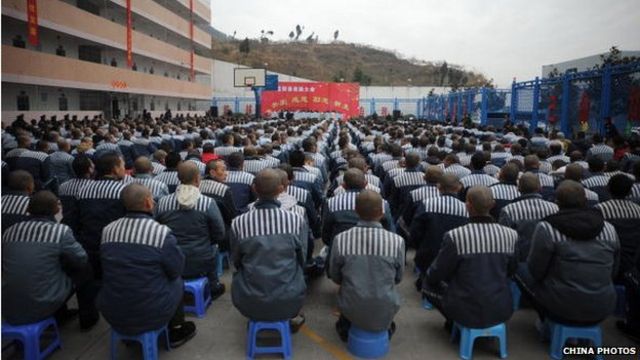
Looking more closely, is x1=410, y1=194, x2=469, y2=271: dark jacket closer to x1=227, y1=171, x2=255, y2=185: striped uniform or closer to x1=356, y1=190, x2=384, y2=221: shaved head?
x1=356, y1=190, x2=384, y2=221: shaved head

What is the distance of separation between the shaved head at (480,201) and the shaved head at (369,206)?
0.70 meters

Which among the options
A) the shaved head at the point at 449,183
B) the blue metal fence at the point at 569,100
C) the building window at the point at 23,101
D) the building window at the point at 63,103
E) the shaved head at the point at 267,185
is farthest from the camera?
the building window at the point at 63,103

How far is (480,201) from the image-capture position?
143 inches

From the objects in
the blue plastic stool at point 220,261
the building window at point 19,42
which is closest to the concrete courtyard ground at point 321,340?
the blue plastic stool at point 220,261

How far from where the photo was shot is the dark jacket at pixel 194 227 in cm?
438

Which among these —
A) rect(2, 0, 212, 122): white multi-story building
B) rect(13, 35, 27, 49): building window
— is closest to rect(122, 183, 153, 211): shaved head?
rect(2, 0, 212, 122): white multi-story building

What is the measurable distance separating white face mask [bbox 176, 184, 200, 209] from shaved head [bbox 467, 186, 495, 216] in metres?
2.40

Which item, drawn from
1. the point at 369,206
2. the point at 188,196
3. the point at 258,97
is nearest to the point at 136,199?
the point at 188,196

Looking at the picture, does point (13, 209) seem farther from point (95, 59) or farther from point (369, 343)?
point (95, 59)

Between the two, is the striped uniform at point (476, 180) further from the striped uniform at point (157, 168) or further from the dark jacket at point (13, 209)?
the dark jacket at point (13, 209)

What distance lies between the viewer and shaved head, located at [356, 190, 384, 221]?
12.0 ft

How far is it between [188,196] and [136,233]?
0.93m

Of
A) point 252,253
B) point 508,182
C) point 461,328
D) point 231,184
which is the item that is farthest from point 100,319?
point 508,182

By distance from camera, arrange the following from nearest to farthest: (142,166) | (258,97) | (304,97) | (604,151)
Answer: (142,166), (604,151), (258,97), (304,97)
